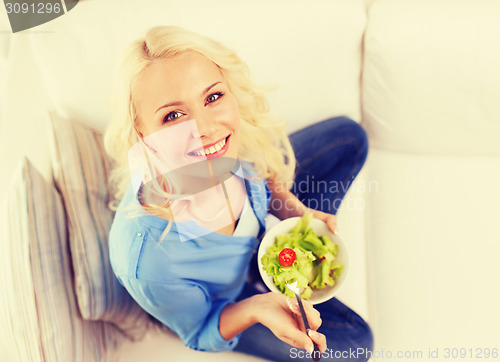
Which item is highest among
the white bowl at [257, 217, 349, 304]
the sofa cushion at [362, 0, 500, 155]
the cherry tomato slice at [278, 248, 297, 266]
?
the sofa cushion at [362, 0, 500, 155]

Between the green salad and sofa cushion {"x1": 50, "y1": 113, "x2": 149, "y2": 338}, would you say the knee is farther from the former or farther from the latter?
sofa cushion {"x1": 50, "y1": 113, "x2": 149, "y2": 338}

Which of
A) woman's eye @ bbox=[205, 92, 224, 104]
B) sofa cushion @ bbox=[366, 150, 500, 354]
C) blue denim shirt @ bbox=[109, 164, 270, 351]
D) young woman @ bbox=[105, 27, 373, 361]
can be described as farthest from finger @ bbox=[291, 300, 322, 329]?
woman's eye @ bbox=[205, 92, 224, 104]

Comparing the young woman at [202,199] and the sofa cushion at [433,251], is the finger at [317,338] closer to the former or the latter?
the young woman at [202,199]

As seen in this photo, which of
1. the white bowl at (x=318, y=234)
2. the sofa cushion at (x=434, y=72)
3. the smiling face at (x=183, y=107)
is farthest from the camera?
the sofa cushion at (x=434, y=72)

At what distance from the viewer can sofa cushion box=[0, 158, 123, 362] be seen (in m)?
0.57

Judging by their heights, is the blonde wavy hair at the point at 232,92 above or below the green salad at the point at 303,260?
above

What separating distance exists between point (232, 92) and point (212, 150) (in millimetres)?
116

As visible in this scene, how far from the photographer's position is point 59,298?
0.62 metres

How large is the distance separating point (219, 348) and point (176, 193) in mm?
324

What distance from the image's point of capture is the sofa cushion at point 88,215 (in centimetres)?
65

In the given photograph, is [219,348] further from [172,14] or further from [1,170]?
[172,14]

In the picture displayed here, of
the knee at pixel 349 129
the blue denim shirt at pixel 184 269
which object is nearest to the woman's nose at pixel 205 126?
the blue denim shirt at pixel 184 269

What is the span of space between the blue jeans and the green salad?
10 centimetres

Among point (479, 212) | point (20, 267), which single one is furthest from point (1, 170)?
point (479, 212)
